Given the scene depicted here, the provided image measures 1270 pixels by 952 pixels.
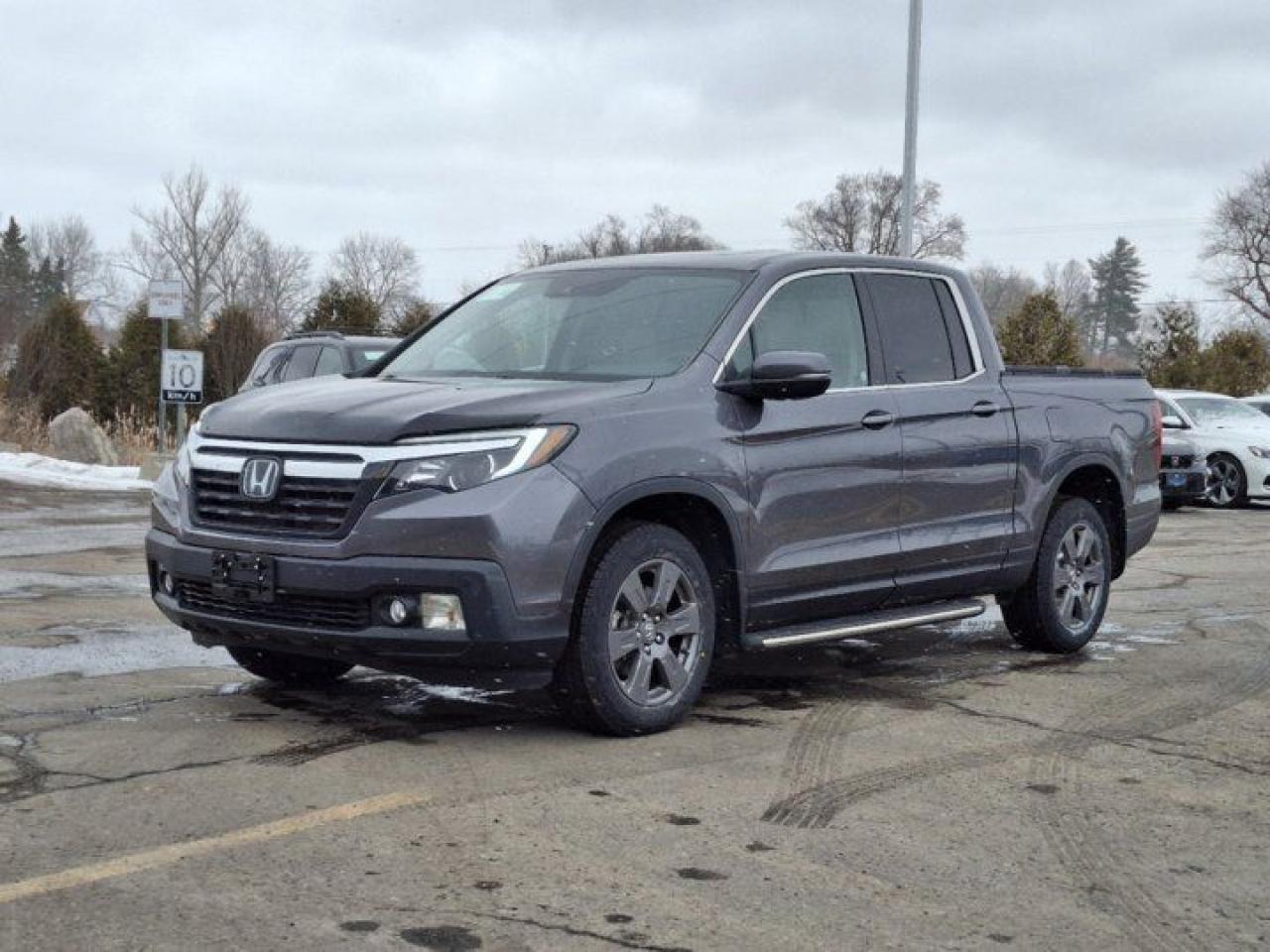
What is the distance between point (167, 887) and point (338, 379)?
2919 mm

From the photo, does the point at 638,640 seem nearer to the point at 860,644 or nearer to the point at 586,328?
the point at 586,328

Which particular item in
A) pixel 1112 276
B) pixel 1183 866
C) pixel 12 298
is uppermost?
pixel 1112 276

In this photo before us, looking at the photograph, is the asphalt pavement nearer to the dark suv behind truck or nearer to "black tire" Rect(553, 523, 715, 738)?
"black tire" Rect(553, 523, 715, 738)

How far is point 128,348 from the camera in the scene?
31750mm

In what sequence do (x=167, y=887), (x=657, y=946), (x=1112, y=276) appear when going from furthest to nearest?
(x=1112, y=276)
(x=167, y=887)
(x=657, y=946)

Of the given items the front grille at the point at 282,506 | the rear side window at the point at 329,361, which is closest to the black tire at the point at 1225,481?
the rear side window at the point at 329,361

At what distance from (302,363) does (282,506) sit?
11.1m

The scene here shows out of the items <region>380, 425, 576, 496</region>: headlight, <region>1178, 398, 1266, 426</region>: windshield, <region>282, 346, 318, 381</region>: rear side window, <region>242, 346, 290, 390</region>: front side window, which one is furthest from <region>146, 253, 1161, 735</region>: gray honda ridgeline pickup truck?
<region>1178, 398, 1266, 426</region>: windshield

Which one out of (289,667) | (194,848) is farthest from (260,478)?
(194,848)

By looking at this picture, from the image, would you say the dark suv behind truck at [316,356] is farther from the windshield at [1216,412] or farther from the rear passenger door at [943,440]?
the windshield at [1216,412]

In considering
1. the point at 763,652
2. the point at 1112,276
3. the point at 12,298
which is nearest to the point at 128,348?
the point at 12,298

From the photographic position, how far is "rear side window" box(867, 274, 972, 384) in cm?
704

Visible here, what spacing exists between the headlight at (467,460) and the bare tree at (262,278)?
224ft

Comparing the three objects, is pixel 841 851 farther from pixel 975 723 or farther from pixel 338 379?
pixel 338 379
